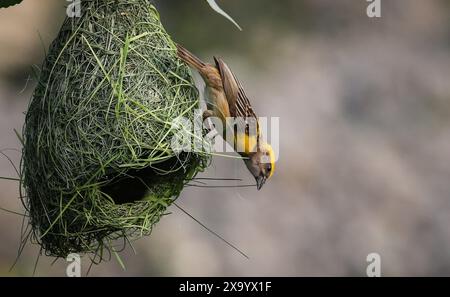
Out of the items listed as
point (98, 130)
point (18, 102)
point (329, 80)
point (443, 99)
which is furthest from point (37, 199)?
point (443, 99)

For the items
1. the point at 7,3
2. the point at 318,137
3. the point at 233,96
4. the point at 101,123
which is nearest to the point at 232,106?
the point at 233,96

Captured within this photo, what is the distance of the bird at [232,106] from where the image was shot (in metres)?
3.11

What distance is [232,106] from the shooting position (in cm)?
312

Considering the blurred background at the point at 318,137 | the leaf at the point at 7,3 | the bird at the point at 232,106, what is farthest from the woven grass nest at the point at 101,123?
the blurred background at the point at 318,137

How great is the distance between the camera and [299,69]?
598 centimetres

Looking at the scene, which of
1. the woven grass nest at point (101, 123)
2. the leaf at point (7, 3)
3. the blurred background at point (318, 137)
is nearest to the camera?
the leaf at point (7, 3)

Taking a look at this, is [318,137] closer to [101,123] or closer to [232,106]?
[232,106]

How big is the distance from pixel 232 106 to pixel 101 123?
0.50 m

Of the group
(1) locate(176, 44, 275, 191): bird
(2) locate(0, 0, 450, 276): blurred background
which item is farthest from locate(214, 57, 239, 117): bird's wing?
(2) locate(0, 0, 450, 276): blurred background

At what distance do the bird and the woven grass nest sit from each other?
3.1 inches

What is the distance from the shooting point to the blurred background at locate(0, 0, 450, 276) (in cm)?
538

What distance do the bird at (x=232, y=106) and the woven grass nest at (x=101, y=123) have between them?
8 cm

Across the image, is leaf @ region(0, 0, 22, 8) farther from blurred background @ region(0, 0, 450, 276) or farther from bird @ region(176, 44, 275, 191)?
blurred background @ region(0, 0, 450, 276)

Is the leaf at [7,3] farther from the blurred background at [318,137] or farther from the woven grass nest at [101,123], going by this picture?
the blurred background at [318,137]
